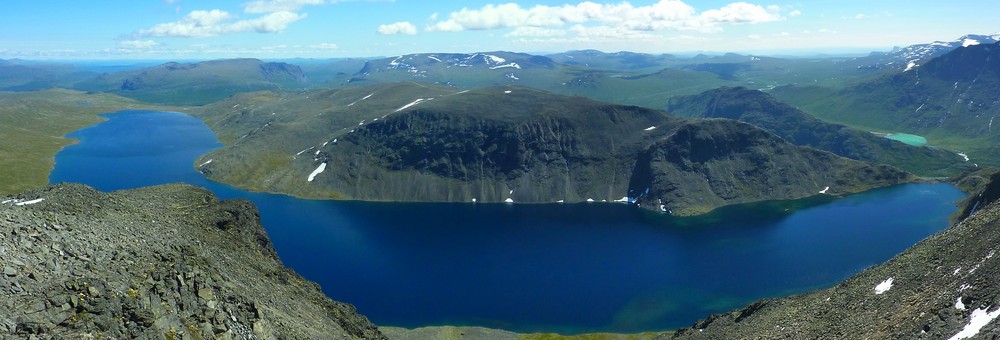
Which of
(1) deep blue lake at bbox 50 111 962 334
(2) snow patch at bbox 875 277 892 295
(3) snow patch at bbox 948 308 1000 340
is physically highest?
(3) snow patch at bbox 948 308 1000 340

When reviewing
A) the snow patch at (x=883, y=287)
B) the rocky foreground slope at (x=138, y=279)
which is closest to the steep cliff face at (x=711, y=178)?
the snow patch at (x=883, y=287)

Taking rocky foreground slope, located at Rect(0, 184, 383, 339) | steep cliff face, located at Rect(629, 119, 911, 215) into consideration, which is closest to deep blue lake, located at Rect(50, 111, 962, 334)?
steep cliff face, located at Rect(629, 119, 911, 215)

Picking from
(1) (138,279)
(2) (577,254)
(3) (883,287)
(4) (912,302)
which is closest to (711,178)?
(2) (577,254)

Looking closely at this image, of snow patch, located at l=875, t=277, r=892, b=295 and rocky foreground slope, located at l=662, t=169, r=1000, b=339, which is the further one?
snow patch, located at l=875, t=277, r=892, b=295

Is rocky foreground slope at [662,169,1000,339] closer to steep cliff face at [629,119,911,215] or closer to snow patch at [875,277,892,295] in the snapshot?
snow patch at [875,277,892,295]

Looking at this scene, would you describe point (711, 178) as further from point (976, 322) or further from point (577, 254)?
point (976, 322)

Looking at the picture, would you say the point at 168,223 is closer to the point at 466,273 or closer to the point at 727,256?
the point at 466,273

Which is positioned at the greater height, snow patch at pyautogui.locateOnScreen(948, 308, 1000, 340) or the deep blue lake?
snow patch at pyautogui.locateOnScreen(948, 308, 1000, 340)
